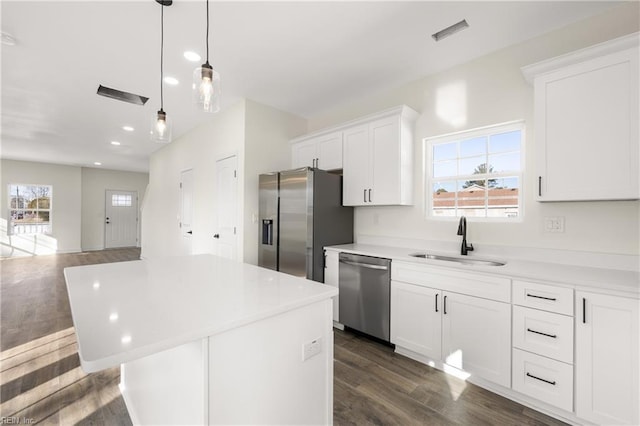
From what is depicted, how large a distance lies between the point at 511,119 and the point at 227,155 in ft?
11.0

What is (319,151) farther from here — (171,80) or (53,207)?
(53,207)

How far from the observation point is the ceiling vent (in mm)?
3491

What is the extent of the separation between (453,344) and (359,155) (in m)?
2.09

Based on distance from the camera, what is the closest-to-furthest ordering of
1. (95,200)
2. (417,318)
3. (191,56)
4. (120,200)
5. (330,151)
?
(417,318) → (191,56) → (330,151) → (95,200) → (120,200)

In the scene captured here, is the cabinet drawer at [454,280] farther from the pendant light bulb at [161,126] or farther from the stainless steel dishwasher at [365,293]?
the pendant light bulb at [161,126]

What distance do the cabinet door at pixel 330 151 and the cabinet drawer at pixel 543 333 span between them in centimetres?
234

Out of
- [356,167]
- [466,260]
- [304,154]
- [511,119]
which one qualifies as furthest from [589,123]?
[304,154]

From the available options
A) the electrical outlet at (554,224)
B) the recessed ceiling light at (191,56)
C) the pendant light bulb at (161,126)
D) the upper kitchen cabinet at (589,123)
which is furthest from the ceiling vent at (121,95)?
the electrical outlet at (554,224)

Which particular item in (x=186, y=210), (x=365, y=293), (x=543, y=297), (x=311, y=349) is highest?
(x=186, y=210)

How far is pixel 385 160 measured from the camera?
120 inches

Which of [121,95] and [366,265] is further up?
[121,95]

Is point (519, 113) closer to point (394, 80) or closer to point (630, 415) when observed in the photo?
point (394, 80)

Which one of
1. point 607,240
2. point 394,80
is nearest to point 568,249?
point 607,240

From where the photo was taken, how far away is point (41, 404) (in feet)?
6.09
